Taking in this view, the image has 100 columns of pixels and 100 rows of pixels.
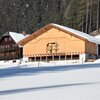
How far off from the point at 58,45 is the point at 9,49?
1841cm

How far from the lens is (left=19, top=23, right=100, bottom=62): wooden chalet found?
5197 cm

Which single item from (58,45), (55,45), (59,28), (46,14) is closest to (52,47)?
(55,45)

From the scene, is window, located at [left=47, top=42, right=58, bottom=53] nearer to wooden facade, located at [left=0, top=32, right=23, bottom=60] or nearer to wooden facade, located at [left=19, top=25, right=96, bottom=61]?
wooden facade, located at [left=19, top=25, right=96, bottom=61]

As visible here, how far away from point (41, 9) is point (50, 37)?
188 ft

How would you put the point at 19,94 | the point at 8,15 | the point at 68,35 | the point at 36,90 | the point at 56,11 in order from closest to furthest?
the point at 19,94 < the point at 36,90 < the point at 68,35 < the point at 56,11 < the point at 8,15

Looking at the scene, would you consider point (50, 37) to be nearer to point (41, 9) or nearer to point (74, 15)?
point (74, 15)

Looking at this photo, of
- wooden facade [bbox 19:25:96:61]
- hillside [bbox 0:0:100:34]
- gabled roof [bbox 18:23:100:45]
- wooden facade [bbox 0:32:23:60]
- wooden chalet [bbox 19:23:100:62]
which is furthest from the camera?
hillside [bbox 0:0:100:34]

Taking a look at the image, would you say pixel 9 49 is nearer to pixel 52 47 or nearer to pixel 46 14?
pixel 52 47

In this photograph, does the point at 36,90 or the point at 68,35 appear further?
the point at 68,35

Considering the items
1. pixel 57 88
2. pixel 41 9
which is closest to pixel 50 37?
pixel 57 88

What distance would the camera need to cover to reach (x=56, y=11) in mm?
103188

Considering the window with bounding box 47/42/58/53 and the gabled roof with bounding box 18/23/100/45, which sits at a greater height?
the gabled roof with bounding box 18/23/100/45

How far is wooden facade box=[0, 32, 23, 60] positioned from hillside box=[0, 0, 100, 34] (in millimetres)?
17549

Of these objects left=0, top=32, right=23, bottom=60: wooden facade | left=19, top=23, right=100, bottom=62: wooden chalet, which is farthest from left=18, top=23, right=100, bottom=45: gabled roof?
left=0, top=32, right=23, bottom=60: wooden facade
